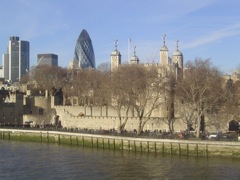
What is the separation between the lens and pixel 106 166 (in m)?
50.3

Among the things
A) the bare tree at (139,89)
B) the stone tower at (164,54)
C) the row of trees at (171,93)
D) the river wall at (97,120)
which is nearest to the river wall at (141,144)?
the row of trees at (171,93)

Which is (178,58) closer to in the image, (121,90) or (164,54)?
(164,54)

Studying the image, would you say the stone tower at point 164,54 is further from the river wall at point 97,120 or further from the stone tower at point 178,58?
the river wall at point 97,120

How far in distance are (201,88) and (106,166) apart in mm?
24410

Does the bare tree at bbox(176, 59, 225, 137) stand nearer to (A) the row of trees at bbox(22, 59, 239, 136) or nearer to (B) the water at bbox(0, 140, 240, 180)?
(A) the row of trees at bbox(22, 59, 239, 136)

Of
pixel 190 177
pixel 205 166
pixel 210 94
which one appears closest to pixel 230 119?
pixel 210 94

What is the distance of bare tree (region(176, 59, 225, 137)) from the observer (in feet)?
220

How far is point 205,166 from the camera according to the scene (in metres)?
49.6

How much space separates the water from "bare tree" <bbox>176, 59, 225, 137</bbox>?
42.8 feet

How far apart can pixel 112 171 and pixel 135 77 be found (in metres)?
30.8

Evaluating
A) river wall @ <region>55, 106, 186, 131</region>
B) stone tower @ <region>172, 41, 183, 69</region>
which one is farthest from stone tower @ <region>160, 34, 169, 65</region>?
river wall @ <region>55, 106, 186, 131</region>

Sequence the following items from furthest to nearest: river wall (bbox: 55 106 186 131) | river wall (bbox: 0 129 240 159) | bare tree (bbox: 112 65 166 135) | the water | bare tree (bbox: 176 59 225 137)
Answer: river wall (bbox: 55 106 186 131) < bare tree (bbox: 112 65 166 135) < bare tree (bbox: 176 59 225 137) < river wall (bbox: 0 129 240 159) < the water

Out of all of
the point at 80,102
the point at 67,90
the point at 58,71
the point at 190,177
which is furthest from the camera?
the point at 58,71

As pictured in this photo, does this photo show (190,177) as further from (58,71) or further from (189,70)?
(58,71)
